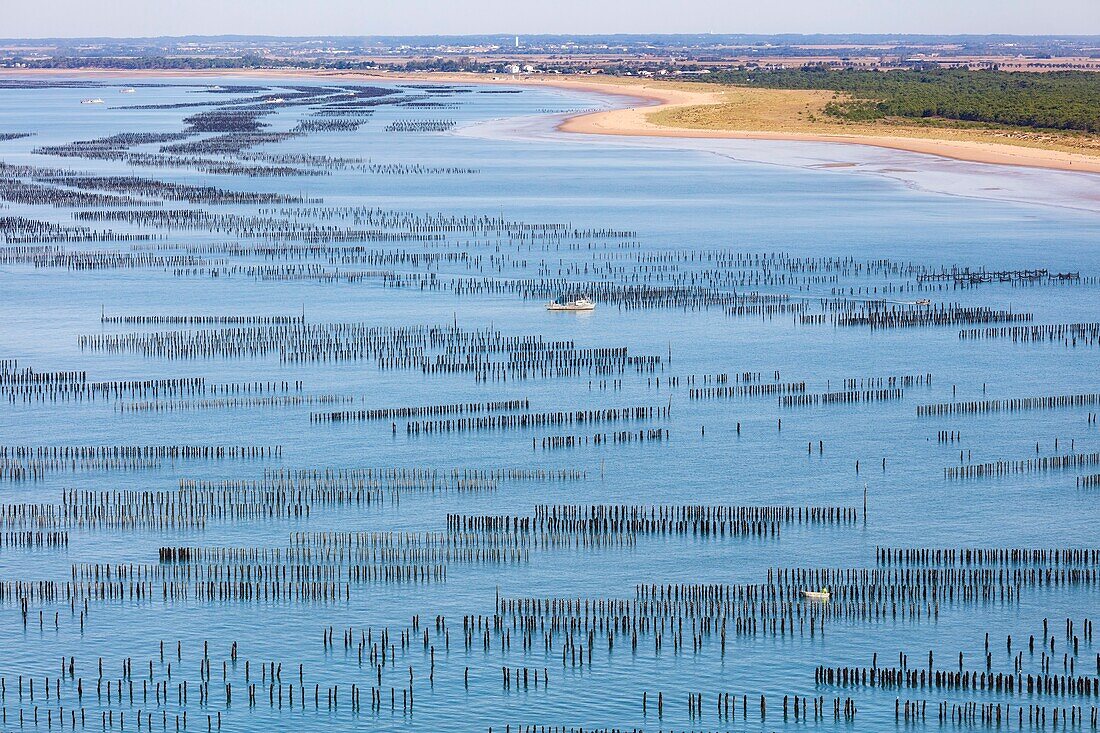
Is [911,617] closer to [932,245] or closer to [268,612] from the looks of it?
[268,612]

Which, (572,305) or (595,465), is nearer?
(595,465)

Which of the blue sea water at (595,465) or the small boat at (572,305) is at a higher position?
the small boat at (572,305)

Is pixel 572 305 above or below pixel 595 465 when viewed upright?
above

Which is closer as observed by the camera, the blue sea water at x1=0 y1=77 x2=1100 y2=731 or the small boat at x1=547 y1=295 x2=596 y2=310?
the blue sea water at x1=0 y1=77 x2=1100 y2=731

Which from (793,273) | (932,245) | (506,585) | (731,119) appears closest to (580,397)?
(506,585)

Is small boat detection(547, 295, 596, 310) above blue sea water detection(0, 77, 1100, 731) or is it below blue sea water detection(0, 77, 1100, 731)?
above

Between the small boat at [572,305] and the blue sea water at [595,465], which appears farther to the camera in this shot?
the small boat at [572,305]

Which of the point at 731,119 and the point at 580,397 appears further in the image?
the point at 731,119

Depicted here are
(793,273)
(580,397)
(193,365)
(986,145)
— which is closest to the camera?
(580,397)
